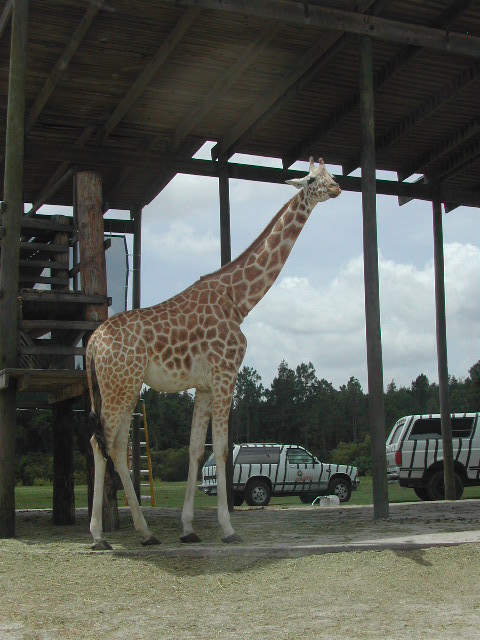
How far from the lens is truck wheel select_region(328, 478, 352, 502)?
82.1 ft

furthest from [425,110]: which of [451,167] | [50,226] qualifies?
[50,226]

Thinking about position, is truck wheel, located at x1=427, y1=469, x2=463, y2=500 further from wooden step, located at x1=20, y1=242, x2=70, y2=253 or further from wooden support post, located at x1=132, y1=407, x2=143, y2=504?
wooden step, located at x1=20, y1=242, x2=70, y2=253

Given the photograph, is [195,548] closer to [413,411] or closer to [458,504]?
[458,504]

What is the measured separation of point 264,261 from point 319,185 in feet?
3.73

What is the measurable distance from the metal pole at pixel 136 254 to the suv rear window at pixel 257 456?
746 centimetres

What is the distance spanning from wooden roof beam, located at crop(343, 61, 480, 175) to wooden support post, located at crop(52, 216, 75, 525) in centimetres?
598

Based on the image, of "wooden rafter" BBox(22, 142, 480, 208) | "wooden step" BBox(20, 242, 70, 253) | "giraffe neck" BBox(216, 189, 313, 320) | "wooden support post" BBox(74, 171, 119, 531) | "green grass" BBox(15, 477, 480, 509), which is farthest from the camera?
"green grass" BBox(15, 477, 480, 509)

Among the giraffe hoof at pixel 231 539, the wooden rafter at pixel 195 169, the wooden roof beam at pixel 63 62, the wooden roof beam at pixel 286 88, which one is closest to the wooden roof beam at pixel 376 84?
the wooden rafter at pixel 195 169

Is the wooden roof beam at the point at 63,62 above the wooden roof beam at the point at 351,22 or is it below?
below

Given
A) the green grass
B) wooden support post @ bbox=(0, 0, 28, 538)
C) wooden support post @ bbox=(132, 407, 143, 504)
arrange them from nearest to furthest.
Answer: wooden support post @ bbox=(0, 0, 28, 538), wooden support post @ bbox=(132, 407, 143, 504), the green grass

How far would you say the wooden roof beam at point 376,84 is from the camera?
1197 centimetres

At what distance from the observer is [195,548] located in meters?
8.80

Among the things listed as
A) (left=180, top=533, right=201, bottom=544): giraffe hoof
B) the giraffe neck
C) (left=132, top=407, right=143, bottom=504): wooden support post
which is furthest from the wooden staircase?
(left=132, top=407, right=143, bottom=504): wooden support post

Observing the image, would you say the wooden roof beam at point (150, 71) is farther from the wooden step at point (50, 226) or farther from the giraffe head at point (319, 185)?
the giraffe head at point (319, 185)
